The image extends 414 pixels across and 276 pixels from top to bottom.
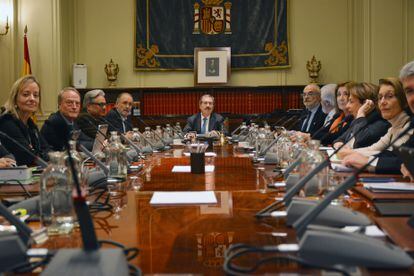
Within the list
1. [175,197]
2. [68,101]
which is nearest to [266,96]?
[68,101]

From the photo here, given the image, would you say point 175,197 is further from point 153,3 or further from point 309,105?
point 153,3

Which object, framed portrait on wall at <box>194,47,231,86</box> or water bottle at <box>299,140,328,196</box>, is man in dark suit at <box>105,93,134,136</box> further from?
water bottle at <box>299,140,328,196</box>

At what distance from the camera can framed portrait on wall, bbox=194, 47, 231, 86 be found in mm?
7172

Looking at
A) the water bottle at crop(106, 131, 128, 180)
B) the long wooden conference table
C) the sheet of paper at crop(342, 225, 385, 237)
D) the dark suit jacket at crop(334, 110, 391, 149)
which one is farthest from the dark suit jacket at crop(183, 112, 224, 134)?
the sheet of paper at crop(342, 225, 385, 237)

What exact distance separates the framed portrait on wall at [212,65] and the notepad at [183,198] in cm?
545

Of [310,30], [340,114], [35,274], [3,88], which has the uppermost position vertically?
[310,30]

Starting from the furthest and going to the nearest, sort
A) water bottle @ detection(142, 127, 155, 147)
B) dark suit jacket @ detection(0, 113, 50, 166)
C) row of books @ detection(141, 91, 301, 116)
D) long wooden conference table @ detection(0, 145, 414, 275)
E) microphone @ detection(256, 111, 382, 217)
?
row of books @ detection(141, 91, 301, 116), water bottle @ detection(142, 127, 155, 147), dark suit jacket @ detection(0, 113, 50, 166), microphone @ detection(256, 111, 382, 217), long wooden conference table @ detection(0, 145, 414, 275)

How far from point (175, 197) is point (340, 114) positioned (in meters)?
3.64

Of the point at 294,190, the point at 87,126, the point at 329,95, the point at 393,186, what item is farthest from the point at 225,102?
the point at 294,190

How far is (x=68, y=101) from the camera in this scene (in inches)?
169

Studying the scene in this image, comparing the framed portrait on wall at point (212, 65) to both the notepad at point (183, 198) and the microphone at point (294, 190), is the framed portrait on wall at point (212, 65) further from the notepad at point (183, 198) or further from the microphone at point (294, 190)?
the microphone at point (294, 190)

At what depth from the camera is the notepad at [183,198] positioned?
5.35 ft

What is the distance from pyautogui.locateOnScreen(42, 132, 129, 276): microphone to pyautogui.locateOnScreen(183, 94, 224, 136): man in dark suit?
537cm

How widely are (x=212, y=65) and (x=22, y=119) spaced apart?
4073 millimetres
